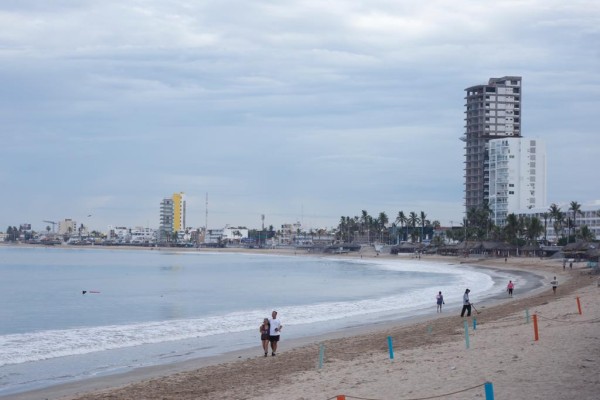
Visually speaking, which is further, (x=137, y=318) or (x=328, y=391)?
(x=137, y=318)

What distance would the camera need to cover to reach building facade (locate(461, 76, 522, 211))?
7190 inches

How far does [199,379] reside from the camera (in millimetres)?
19938

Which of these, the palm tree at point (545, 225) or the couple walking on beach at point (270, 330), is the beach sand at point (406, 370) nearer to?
the couple walking on beach at point (270, 330)

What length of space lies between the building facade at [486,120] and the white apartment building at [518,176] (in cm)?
1195

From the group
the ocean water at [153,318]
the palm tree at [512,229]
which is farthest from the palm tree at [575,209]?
the ocean water at [153,318]

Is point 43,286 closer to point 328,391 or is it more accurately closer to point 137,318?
point 137,318

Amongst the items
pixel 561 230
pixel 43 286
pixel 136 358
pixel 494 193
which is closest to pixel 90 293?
pixel 43 286

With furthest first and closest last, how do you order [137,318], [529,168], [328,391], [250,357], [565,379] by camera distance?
[529,168], [137,318], [250,357], [328,391], [565,379]

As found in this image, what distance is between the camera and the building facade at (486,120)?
182625 mm

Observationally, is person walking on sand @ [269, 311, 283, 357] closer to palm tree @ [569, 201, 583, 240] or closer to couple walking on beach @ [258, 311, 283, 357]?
couple walking on beach @ [258, 311, 283, 357]

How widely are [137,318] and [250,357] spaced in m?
17.9

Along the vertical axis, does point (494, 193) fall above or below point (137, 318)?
above

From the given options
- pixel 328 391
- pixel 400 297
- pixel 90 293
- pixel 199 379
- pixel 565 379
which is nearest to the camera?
pixel 565 379

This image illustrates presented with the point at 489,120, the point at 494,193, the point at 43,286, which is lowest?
the point at 43,286
